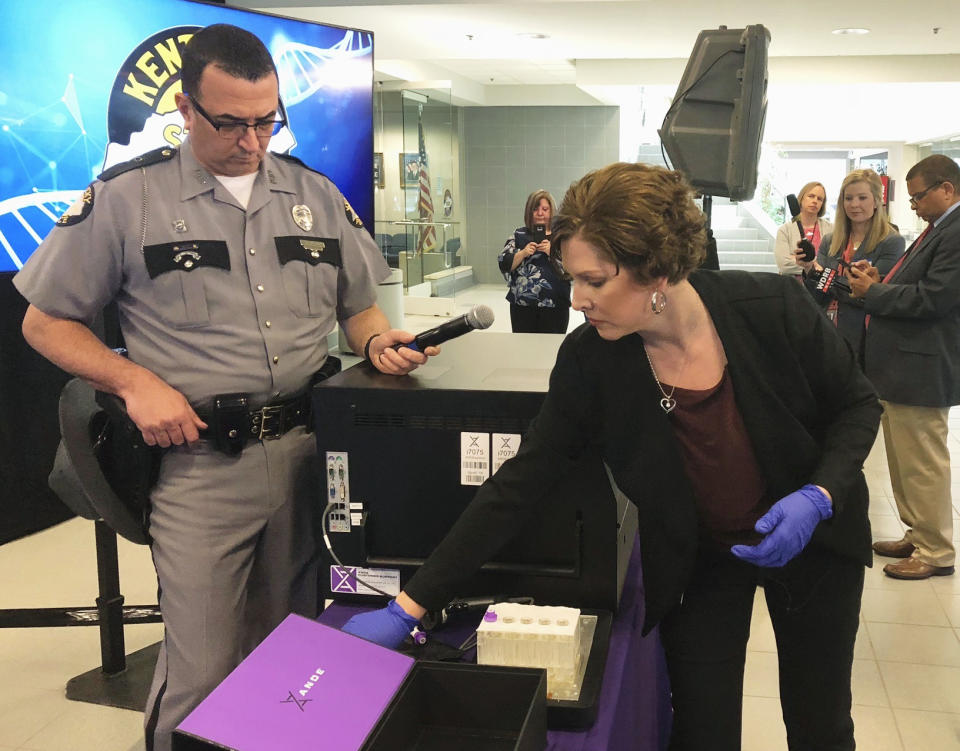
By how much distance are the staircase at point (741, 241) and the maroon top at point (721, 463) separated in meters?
12.8

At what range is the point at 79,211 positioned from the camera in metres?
1.61

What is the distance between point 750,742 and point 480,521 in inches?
59.6

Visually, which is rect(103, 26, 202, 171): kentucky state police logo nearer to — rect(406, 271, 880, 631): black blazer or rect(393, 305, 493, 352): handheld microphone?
rect(393, 305, 493, 352): handheld microphone

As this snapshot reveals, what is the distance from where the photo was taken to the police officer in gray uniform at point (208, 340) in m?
1.59

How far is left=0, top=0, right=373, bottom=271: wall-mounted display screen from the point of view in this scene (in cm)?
313

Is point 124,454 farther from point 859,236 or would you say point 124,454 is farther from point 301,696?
point 859,236

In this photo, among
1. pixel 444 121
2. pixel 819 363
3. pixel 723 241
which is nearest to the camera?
pixel 819 363

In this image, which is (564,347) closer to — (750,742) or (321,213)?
(321,213)

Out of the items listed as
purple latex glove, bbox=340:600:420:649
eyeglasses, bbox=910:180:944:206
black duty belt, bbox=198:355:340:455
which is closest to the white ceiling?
eyeglasses, bbox=910:180:944:206

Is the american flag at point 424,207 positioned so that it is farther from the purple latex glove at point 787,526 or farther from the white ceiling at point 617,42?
the purple latex glove at point 787,526

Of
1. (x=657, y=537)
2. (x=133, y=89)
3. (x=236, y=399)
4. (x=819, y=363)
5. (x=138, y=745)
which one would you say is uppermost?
(x=133, y=89)

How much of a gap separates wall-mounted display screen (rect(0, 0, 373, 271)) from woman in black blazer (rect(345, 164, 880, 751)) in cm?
254

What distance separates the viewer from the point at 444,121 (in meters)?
9.40

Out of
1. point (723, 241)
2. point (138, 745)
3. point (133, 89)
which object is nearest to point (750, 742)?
point (138, 745)
